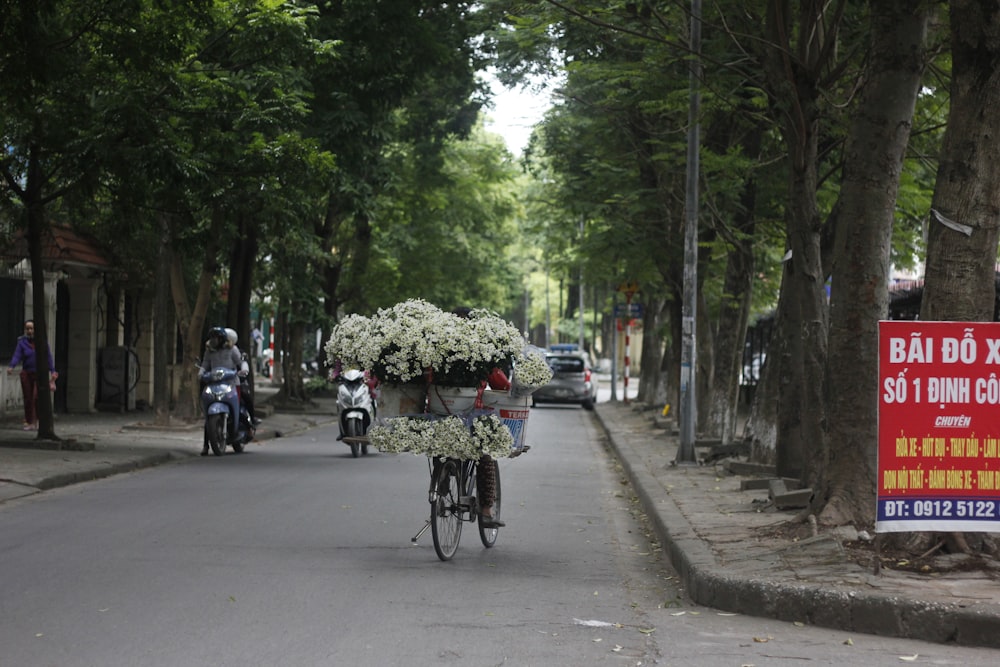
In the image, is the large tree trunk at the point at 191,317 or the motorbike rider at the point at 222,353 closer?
the motorbike rider at the point at 222,353

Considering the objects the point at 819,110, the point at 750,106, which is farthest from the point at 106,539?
the point at 750,106

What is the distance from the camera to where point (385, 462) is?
19078mm

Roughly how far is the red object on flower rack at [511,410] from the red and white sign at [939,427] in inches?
121

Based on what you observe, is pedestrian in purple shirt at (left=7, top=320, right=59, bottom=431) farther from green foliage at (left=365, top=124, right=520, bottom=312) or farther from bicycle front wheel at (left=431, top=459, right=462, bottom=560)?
green foliage at (left=365, top=124, right=520, bottom=312)

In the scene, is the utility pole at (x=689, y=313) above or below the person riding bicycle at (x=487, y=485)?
above

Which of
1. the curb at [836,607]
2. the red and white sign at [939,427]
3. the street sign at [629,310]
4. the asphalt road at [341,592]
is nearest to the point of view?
the asphalt road at [341,592]

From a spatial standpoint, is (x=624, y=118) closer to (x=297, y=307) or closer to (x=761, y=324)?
(x=297, y=307)

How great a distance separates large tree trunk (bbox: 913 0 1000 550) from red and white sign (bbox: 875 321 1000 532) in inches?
29.5

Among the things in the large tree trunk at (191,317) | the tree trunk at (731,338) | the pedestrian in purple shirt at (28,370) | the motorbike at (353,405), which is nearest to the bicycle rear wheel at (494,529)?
the motorbike at (353,405)

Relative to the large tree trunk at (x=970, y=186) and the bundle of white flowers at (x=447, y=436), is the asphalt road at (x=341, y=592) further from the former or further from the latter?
the large tree trunk at (x=970, y=186)

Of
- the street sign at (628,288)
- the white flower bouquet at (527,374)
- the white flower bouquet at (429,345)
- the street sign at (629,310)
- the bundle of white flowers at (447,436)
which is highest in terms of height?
the street sign at (628,288)

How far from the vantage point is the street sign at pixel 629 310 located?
1377 inches

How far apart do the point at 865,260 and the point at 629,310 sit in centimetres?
2493

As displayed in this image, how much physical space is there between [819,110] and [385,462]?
9.29 meters
